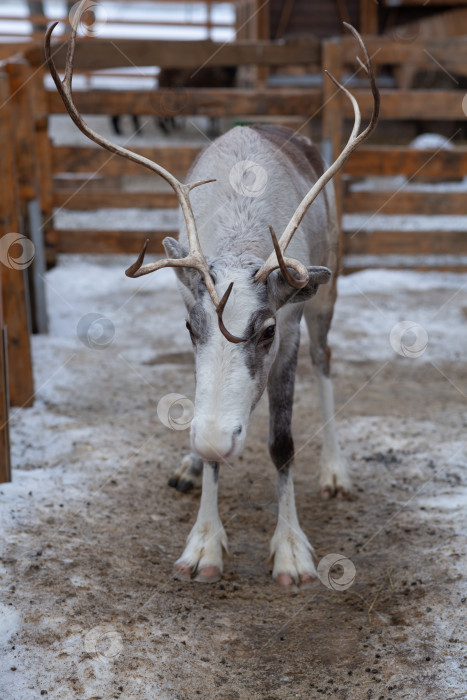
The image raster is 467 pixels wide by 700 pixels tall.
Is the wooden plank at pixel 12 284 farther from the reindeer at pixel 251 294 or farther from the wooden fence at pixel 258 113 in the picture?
the wooden fence at pixel 258 113

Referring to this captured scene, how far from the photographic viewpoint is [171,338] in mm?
5758

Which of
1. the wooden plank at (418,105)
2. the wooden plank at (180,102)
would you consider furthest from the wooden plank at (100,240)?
the wooden plank at (418,105)

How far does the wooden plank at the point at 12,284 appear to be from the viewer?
4133 millimetres

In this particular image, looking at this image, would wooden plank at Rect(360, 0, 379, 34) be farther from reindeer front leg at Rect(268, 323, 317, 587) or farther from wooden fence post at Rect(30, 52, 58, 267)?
reindeer front leg at Rect(268, 323, 317, 587)

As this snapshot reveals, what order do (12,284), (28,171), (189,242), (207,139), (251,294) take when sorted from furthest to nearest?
(207,139) < (28,171) < (12,284) < (189,242) < (251,294)

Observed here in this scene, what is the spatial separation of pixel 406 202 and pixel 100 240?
2.53m

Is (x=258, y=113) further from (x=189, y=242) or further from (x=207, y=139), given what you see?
(x=189, y=242)

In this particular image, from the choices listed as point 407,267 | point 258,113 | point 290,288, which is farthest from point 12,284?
point 407,267

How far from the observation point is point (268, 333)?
253 cm

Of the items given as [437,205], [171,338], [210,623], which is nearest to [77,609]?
[210,623]

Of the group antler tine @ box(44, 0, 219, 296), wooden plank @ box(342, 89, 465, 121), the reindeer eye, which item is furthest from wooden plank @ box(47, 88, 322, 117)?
the reindeer eye

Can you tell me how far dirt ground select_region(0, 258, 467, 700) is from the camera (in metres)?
2.43

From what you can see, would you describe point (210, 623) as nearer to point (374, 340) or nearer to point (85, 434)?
point (85, 434)

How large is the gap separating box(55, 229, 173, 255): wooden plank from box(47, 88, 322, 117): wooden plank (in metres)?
0.93
